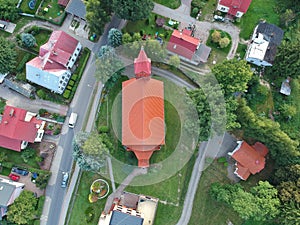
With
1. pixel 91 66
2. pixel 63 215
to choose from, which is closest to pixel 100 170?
pixel 63 215

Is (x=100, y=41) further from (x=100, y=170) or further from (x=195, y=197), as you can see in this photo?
(x=195, y=197)

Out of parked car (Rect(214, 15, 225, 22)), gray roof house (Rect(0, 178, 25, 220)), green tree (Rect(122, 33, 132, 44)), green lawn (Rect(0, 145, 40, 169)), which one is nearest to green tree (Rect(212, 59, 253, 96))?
parked car (Rect(214, 15, 225, 22))

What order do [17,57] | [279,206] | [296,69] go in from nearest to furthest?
[279,206] < [296,69] < [17,57]

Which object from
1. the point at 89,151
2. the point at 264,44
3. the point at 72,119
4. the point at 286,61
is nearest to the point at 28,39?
the point at 72,119

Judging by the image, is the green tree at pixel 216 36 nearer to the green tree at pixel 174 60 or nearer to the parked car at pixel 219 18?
the parked car at pixel 219 18

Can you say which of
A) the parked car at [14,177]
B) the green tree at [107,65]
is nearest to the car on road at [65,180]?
the parked car at [14,177]

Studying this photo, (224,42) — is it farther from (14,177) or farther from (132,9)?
(14,177)
